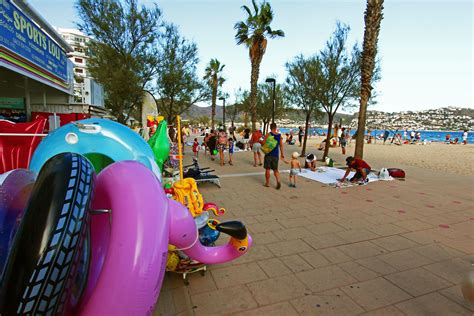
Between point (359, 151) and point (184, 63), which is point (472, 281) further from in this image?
point (184, 63)

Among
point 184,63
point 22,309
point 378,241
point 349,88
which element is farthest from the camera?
point 184,63

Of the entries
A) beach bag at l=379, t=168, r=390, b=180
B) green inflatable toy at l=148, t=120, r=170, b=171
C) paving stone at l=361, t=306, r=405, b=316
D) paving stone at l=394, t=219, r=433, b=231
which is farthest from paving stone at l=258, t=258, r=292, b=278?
beach bag at l=379, t=168, r=390, b=180

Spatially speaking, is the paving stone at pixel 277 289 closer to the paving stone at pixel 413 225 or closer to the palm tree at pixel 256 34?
the paving stone at pixel 413 225

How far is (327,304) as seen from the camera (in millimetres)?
2602

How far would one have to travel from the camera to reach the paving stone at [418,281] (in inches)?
112

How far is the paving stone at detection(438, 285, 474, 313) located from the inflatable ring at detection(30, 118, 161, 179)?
3428mm

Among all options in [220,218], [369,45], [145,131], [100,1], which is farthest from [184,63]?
[220,218]

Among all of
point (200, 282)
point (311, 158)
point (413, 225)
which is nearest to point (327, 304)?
point (200, 282)

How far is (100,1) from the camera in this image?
516 inches

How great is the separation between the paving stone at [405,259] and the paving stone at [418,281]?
0.12 m

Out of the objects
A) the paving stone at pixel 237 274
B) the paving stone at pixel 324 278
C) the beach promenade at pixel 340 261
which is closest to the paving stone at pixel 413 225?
the beach promenade at pixel 340 261

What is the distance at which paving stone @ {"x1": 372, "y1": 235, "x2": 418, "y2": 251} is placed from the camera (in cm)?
387

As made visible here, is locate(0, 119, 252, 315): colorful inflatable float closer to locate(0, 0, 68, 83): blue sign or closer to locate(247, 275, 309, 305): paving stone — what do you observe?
locate(247, 275, 309, 305): paving stone

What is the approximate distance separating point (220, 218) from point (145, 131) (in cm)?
497
